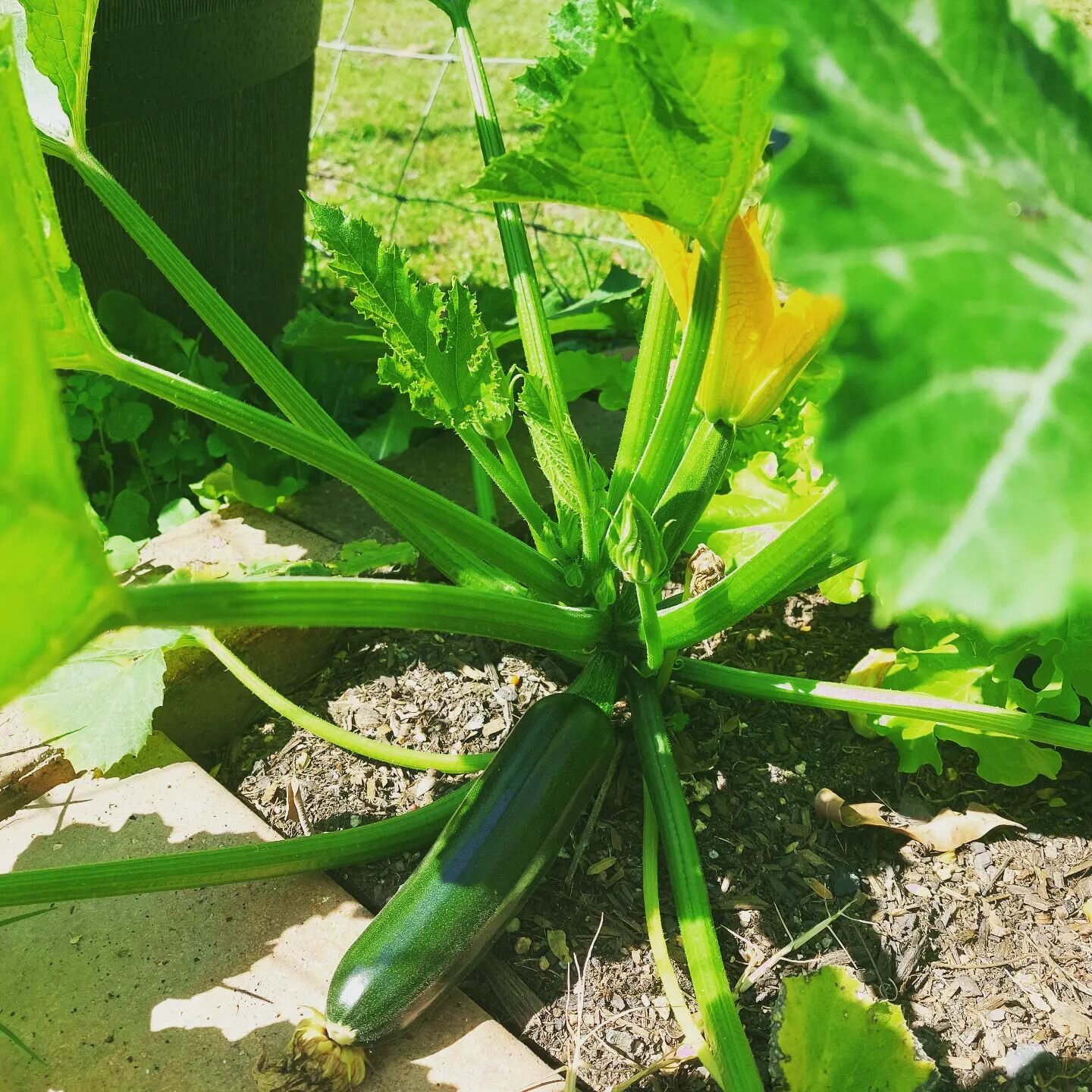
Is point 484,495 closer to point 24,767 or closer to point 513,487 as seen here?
→ point 513,487

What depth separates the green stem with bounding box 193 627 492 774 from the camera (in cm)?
138

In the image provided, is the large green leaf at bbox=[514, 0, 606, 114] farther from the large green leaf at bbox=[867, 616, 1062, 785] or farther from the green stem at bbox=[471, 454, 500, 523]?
the large green leaf at bbox=[867, 616, 1062, 785]

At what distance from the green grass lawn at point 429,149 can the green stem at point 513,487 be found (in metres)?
0.93

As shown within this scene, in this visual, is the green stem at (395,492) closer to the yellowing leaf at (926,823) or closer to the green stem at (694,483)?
the green stem at (694,483)

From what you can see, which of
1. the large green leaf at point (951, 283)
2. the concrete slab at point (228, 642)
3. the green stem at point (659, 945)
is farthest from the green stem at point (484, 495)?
the large green leaf at point (951, 283)

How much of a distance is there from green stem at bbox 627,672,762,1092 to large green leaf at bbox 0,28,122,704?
0.74 metres

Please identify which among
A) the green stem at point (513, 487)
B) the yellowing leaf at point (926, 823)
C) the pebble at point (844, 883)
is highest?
the green stem at point (513, 487)

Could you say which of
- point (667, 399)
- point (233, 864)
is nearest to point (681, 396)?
point (667, 399)

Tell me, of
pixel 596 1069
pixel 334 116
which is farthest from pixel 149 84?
pixel 334 116

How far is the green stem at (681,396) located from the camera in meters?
1.09

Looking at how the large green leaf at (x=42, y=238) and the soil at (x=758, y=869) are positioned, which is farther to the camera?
the soil at (x=758, y=869)

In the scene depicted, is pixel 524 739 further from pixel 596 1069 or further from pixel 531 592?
pixel 596 1069

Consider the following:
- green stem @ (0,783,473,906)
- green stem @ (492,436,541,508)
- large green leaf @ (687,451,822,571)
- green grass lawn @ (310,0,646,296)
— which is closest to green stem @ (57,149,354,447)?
green stem @ (492,436,541,508)

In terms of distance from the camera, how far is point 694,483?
52.5 inches
